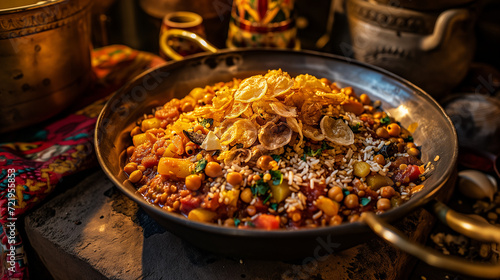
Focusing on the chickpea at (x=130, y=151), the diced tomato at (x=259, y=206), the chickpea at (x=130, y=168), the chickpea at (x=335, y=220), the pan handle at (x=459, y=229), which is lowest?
the chickpea at (x=130, y=151)

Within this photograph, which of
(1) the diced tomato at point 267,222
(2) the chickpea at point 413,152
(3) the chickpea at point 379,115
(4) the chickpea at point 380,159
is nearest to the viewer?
(1) the diced tomato at point 267,222

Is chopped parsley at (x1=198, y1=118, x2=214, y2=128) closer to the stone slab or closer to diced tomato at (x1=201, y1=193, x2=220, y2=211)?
diced tomato at (x1=201, y1=193, x2=220, y2=211)

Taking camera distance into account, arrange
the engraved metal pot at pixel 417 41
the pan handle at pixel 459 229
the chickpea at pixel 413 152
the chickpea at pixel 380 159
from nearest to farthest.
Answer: the pan handle at pixel 459 229
the chickpea at pixel 380 159
the chickpea at pixel 413 152
the engraved metal pot at pixel 417 41

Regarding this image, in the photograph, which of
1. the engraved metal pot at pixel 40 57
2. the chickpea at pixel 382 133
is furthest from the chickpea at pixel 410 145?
the engraved metal pot at pixel 40 57

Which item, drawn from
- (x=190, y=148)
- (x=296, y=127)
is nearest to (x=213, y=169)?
(x=190, y=148)

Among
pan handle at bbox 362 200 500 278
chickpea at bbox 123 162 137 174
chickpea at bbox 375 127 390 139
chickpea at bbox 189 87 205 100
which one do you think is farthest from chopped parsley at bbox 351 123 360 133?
chickpea at bbox 123 162 137 174

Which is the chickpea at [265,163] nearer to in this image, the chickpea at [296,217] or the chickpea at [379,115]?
the chickpea at [296,217]

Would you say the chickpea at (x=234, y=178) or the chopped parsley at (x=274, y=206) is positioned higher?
the chickpea at (x=234, y=178)

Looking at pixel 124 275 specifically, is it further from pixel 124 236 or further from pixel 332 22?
pixel 332 22
